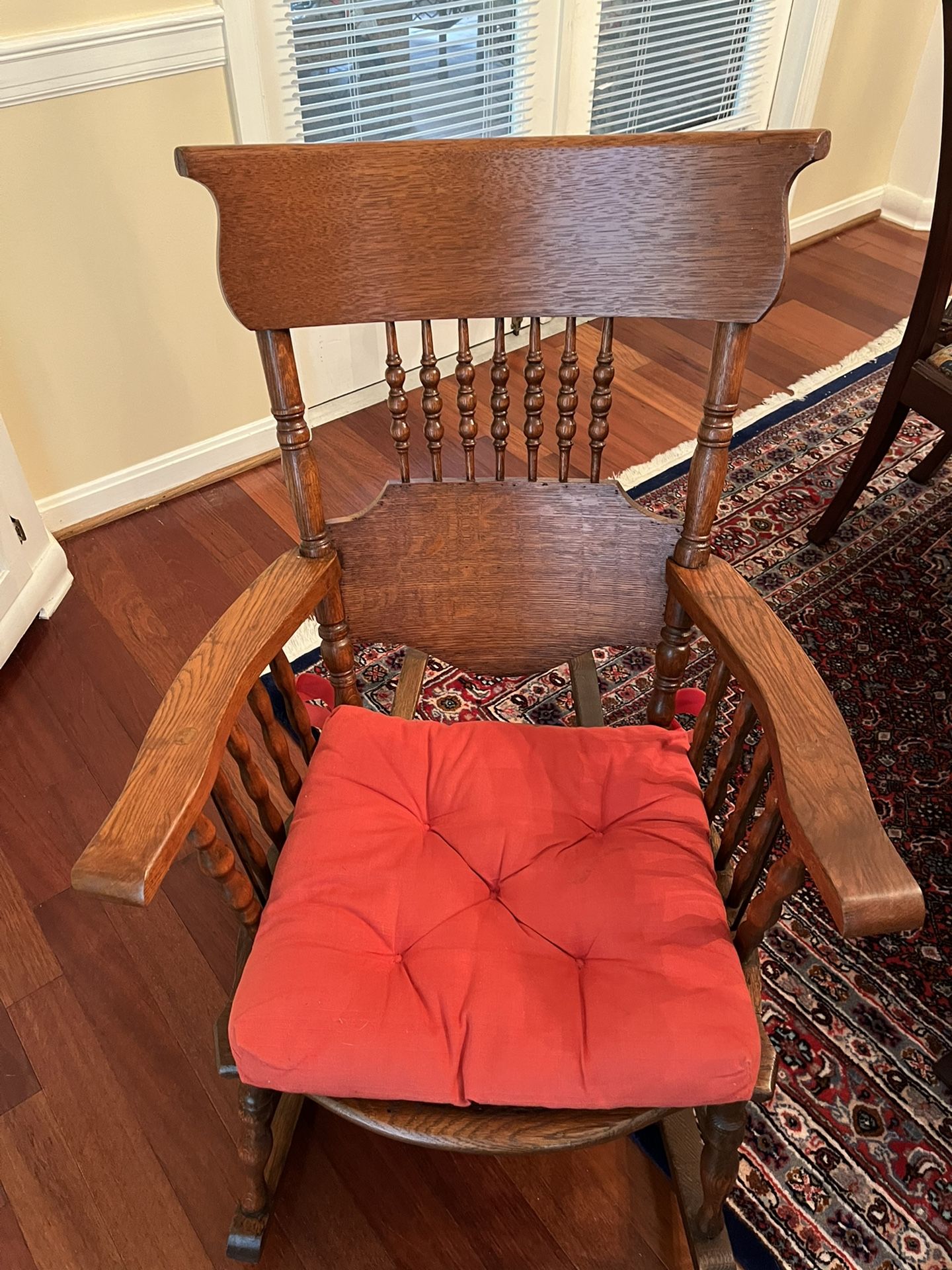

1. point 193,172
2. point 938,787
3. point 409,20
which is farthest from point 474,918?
point 409,20

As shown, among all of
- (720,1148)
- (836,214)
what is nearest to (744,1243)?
(720,1148)

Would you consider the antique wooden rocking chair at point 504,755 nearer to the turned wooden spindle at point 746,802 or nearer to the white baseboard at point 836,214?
the turned wooden spindle at point 746,802

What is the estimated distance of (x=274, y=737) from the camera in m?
0.98

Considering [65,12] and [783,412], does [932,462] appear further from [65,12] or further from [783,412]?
[65,12]

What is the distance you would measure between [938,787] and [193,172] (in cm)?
148

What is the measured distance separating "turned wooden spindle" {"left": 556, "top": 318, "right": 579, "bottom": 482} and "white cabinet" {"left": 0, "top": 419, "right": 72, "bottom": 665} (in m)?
1.19

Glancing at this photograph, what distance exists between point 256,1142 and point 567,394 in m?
0.86

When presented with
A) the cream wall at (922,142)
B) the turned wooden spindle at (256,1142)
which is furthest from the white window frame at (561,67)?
the turned wooden spindle at (256,1142)

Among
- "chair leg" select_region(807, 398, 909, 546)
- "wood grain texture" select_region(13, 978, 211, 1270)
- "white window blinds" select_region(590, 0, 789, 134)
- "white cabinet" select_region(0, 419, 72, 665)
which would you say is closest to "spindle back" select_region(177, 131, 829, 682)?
"wood grain texture" select_region(13, 978, 211, 1270)

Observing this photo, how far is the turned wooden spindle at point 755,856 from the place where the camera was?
849 mm

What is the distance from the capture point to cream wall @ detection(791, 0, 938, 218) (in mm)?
2834

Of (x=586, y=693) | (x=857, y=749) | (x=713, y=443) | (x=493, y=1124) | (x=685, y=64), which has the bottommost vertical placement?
(x=857, y=749)

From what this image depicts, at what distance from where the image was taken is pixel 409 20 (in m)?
2.05

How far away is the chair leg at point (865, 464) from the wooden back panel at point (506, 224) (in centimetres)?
118
